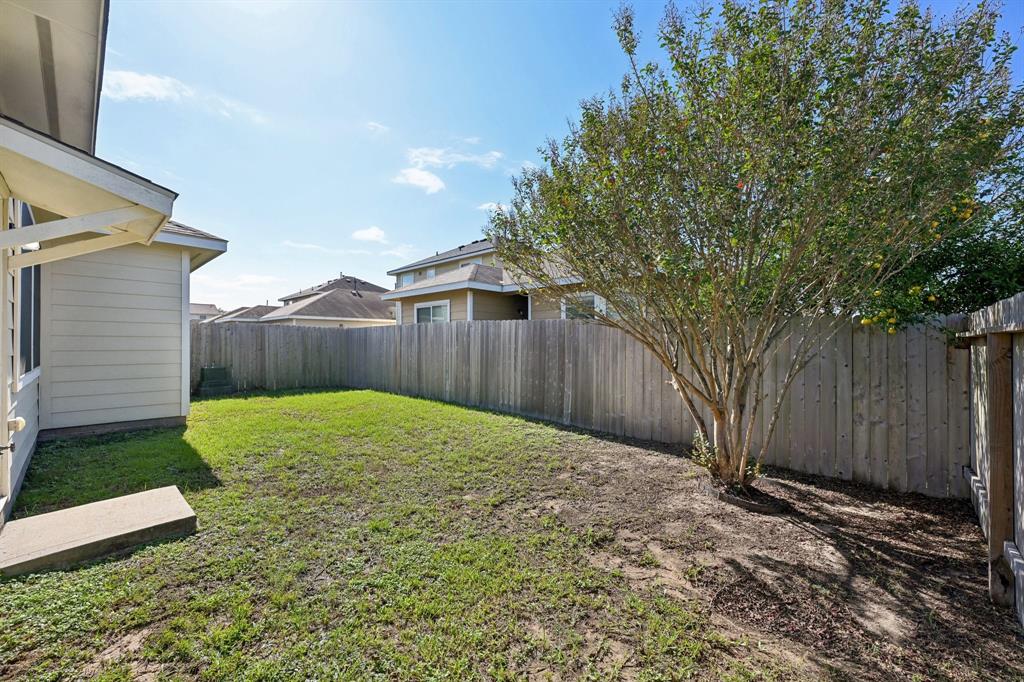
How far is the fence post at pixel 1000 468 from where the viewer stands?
229 centimetres

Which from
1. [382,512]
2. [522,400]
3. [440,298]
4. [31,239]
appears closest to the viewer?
[31,239]

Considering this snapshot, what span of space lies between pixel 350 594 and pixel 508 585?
942 millimetres

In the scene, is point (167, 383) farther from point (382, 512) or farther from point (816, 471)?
point (816, 471)

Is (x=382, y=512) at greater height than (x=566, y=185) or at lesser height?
lesser

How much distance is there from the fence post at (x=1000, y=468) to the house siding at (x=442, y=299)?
10.7 m

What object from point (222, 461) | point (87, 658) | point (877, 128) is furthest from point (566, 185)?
point (222, 461)

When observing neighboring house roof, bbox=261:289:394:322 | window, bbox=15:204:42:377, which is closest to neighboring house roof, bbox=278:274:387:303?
neighboring house roof, bbox=261:289:394:322

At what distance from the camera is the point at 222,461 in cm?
487

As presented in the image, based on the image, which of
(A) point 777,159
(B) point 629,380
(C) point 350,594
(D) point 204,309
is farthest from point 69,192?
(D) point 204,309

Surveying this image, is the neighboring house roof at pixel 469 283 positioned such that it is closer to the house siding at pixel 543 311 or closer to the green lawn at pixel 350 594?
the house siding at pixel 543 311

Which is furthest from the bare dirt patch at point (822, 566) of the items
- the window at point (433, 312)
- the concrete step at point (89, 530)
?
the window at point (433, 312)

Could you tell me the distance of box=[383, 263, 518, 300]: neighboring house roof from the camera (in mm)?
11891

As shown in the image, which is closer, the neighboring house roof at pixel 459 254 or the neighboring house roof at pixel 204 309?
the neighboring house roof at pixel 459 254

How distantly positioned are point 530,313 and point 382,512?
8.26m
